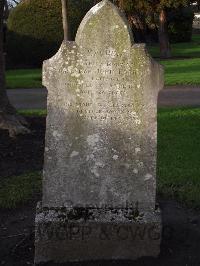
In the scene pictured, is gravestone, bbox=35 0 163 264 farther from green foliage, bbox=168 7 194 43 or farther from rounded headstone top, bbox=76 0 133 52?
green foliage, bbox=168 7 194 43

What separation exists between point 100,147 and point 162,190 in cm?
210

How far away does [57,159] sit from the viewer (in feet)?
16.5

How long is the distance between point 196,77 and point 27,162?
11.8 metres

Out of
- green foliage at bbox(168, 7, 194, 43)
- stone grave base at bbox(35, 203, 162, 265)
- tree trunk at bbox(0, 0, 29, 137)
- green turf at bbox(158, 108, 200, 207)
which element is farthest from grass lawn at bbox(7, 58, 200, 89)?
stone grave base at bbox(35, 203, 162, 265)

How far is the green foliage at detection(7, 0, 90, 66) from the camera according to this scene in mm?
23969

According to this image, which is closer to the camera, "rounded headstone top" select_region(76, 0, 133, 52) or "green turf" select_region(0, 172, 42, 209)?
"rounded headstone top" select_region(76, 0, 133, 52)

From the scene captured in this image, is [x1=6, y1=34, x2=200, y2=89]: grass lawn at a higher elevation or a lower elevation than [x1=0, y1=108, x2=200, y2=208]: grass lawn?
lower

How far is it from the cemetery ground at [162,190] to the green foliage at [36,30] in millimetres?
12681

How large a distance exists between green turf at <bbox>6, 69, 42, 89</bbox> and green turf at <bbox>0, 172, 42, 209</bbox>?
1043 cm

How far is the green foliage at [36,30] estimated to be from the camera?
24.0 meters

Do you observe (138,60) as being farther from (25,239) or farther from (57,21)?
(57,21)

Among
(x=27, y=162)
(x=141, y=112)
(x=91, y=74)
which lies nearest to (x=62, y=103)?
(x=91, y=74)

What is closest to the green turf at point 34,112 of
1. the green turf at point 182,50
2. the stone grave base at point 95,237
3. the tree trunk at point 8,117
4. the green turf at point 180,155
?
the tree trunk at point 8,117

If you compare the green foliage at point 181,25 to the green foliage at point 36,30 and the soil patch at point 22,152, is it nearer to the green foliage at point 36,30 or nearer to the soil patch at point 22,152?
the green foliage at point 36,30
